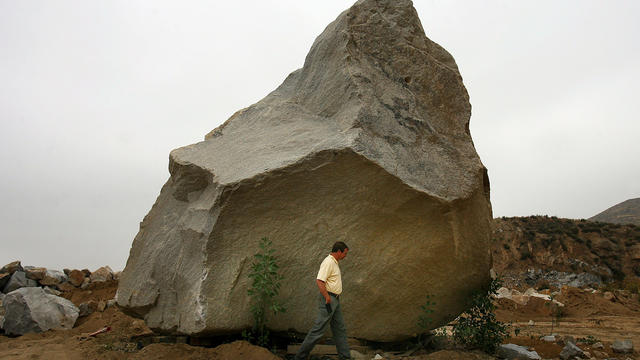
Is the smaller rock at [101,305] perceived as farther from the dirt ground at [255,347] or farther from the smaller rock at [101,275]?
the smaller rock at [101,275]

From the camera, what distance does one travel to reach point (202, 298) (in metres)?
4.35

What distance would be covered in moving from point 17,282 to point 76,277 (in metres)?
1.14

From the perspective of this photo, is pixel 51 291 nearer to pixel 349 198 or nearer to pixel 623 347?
pixel 349 198

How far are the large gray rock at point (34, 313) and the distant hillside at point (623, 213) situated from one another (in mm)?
40166

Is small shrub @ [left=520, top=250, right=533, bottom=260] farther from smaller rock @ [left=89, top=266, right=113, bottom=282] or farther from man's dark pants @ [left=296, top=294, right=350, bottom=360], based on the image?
man's dark pants @ [left=296, top=294, right=350, bottom=360]

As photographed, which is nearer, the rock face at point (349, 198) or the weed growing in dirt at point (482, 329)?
the rock face at point (349, 198)

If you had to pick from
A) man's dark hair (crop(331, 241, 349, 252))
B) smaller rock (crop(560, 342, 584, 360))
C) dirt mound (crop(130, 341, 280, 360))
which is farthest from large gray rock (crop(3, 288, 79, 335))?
smaller rock (crop(560, 342, 584, 360))

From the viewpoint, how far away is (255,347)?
4223 millimetres

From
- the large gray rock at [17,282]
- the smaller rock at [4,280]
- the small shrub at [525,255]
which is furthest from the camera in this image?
the small shrub at [525,255]

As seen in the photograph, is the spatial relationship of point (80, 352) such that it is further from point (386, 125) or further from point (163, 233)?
point (386, 125)

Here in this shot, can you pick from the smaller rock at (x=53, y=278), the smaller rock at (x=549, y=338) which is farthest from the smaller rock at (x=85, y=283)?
the smaller rock at (x=549, y=338)

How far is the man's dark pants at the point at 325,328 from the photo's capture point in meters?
4.12

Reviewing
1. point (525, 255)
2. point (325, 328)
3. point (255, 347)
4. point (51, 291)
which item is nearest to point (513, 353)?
point (325, 328)

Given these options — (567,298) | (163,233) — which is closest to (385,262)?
(163,233)
